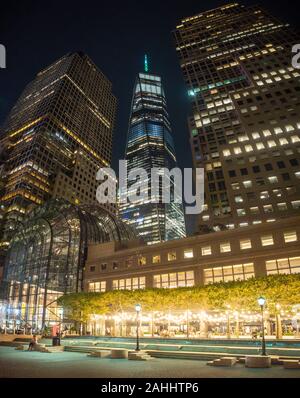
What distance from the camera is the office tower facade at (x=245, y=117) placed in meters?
71.8

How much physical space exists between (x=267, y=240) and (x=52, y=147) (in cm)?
13002

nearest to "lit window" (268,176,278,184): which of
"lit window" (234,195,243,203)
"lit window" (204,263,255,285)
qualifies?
"lit window" (234,195,243,203)

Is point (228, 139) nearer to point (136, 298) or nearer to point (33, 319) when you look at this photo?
point (136, 298)

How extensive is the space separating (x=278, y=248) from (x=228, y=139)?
165 ft

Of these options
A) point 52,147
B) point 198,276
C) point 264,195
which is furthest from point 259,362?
point 52,147

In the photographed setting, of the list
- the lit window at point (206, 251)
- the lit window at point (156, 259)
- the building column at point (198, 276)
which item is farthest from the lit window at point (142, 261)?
the lit window at point (206, 251)

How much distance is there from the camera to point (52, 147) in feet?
498

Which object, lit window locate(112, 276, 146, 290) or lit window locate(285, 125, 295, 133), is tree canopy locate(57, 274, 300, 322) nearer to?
Result: lit window locate(112, 276, 146, 290)

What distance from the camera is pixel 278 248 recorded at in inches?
1820

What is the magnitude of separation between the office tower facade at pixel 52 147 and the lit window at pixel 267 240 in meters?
99.5

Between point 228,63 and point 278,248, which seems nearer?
point 278,248

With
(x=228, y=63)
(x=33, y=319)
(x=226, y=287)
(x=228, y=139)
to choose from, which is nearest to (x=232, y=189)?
(x=228, y=139)

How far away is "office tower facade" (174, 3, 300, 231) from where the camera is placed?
71.8 meters
